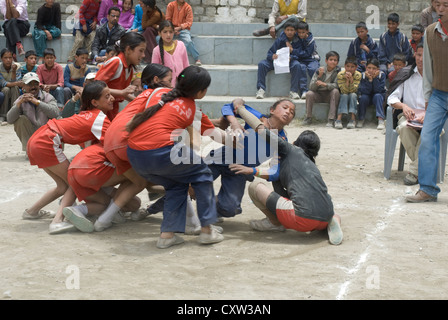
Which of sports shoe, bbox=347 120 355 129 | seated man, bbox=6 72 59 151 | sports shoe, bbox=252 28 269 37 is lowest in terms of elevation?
sports shoe, bbox=347 120 355 129

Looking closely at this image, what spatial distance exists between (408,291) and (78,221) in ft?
8.24

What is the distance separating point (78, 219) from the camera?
5.10 metres

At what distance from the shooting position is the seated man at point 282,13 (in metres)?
12.4

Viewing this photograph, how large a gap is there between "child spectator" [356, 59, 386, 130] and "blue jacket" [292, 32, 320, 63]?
47.7 inches

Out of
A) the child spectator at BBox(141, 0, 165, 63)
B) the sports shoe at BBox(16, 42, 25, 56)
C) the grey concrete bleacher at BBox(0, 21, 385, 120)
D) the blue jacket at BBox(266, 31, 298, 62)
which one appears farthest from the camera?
the sports shoe at BBox(16, 42, 25, 56)

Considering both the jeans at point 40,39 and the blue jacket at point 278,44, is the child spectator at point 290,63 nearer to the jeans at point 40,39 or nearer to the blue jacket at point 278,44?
the blue jacket at point 278,44

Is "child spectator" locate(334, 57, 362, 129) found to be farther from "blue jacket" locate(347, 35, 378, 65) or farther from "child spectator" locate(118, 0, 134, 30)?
"child spectator" locate(118, 0, 134, 30)

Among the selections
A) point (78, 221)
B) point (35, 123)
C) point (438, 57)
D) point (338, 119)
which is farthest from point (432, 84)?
point (35, 123)

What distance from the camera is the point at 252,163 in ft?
17.6

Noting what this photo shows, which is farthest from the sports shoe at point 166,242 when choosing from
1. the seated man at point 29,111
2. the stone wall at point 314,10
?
the stone wall at point 314,10

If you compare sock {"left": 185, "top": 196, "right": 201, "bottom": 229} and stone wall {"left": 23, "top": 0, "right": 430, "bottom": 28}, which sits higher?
stone wall {"left": 23, "top": 0, "right": 430, "bottom": 28}

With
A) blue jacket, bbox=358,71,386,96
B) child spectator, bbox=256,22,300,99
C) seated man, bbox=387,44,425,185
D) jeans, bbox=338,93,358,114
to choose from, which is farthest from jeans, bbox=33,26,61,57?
seated man, bbox=387,44,425,185

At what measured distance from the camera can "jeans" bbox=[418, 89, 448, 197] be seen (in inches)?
244

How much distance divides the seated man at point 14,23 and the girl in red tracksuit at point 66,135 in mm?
7841
